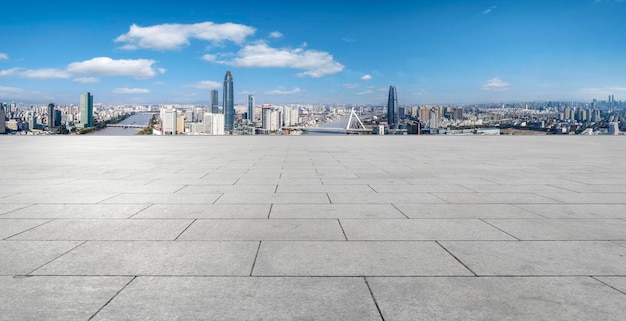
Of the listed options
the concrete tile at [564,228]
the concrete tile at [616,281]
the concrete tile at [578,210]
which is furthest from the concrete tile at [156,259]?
the concrete tile at [578,210]

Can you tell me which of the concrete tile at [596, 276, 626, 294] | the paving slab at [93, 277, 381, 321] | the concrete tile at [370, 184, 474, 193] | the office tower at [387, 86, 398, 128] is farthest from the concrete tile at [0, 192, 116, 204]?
the office tower at [387, 86, 398, 128]

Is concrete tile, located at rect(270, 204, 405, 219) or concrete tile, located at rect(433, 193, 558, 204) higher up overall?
concrete tile, located at rect(433, 193, 558, 204)

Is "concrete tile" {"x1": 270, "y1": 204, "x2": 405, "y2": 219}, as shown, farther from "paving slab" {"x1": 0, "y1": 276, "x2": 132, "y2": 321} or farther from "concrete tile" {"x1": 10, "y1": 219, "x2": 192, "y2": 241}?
"paving slab" {"x1": 0, "y1": 276, "x2": 132, "y2": 321}

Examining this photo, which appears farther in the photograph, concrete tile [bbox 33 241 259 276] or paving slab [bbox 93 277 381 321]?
concrete tile [bbox 33 241 259 276]

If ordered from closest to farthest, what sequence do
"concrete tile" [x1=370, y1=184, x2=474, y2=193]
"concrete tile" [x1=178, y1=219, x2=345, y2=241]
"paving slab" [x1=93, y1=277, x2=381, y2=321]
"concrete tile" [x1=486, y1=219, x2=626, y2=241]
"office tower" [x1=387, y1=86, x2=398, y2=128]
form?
1. "paving slab" [x1=93, y1=277, x2=381, y2=321]
2. "concrete tile" [x1=178, y1=219, x2=345, y2=241]
3. "concrete tile" [x1=486, y1=219, x2=626, y2=241]
4. "concrete tile" [x1=370, y1=184, x2=474, y2=193]
5. "office tower" [x1=387, y1=86, x2=398, y2=128]

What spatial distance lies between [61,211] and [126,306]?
4.89 m

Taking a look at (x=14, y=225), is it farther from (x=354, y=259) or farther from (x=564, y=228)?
(x=564, y=228)

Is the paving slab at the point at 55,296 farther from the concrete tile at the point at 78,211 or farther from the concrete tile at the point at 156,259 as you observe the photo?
the concrete tile at the point at 78,211

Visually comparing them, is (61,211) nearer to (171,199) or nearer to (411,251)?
(171,199)

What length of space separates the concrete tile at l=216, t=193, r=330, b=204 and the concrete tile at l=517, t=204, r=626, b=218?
3.99 metres

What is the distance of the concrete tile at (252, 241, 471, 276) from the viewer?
177 inches

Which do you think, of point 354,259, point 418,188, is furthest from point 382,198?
point 354,259

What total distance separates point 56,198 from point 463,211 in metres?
8.21

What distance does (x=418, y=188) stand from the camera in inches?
403
